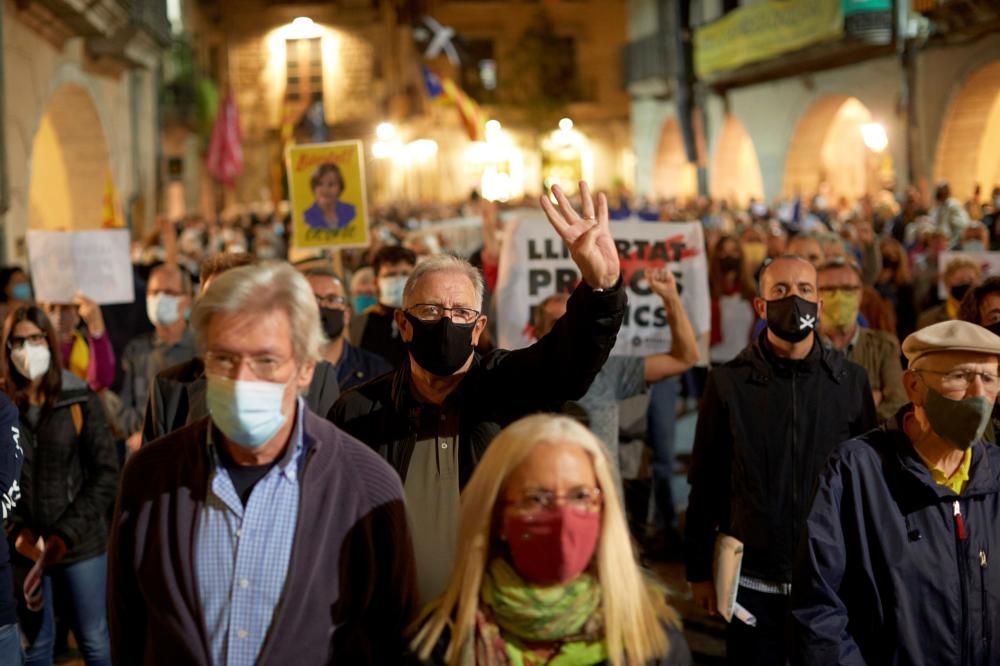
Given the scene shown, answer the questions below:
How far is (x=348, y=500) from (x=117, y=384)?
20.2 ft

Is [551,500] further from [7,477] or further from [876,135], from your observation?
[876,135]

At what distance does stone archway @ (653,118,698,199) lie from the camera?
4075cm

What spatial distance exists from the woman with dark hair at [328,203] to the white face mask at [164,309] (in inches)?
80.2

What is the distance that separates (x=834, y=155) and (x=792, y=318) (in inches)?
1234

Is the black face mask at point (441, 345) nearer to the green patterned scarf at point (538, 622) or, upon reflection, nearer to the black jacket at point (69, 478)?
the green patterned scarf at point (538, 622)

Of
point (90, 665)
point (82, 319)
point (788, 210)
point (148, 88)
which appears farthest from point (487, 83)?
point (90, 665)

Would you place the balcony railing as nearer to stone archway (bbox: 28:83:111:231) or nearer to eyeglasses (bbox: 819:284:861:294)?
stone archway (bbox: 28:83:111:231)

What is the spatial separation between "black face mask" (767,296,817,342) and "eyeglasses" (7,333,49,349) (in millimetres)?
2976

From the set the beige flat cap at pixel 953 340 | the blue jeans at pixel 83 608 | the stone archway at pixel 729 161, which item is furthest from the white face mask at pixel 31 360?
the stone archway at pixel 729 161

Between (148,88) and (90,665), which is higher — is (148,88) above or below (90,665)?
above

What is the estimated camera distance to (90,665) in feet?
18.4

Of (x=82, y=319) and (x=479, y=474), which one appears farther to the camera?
(x=82, y=319)

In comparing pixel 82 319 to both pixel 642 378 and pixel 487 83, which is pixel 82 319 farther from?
pixel 487 83

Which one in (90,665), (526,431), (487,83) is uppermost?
(487,83)
